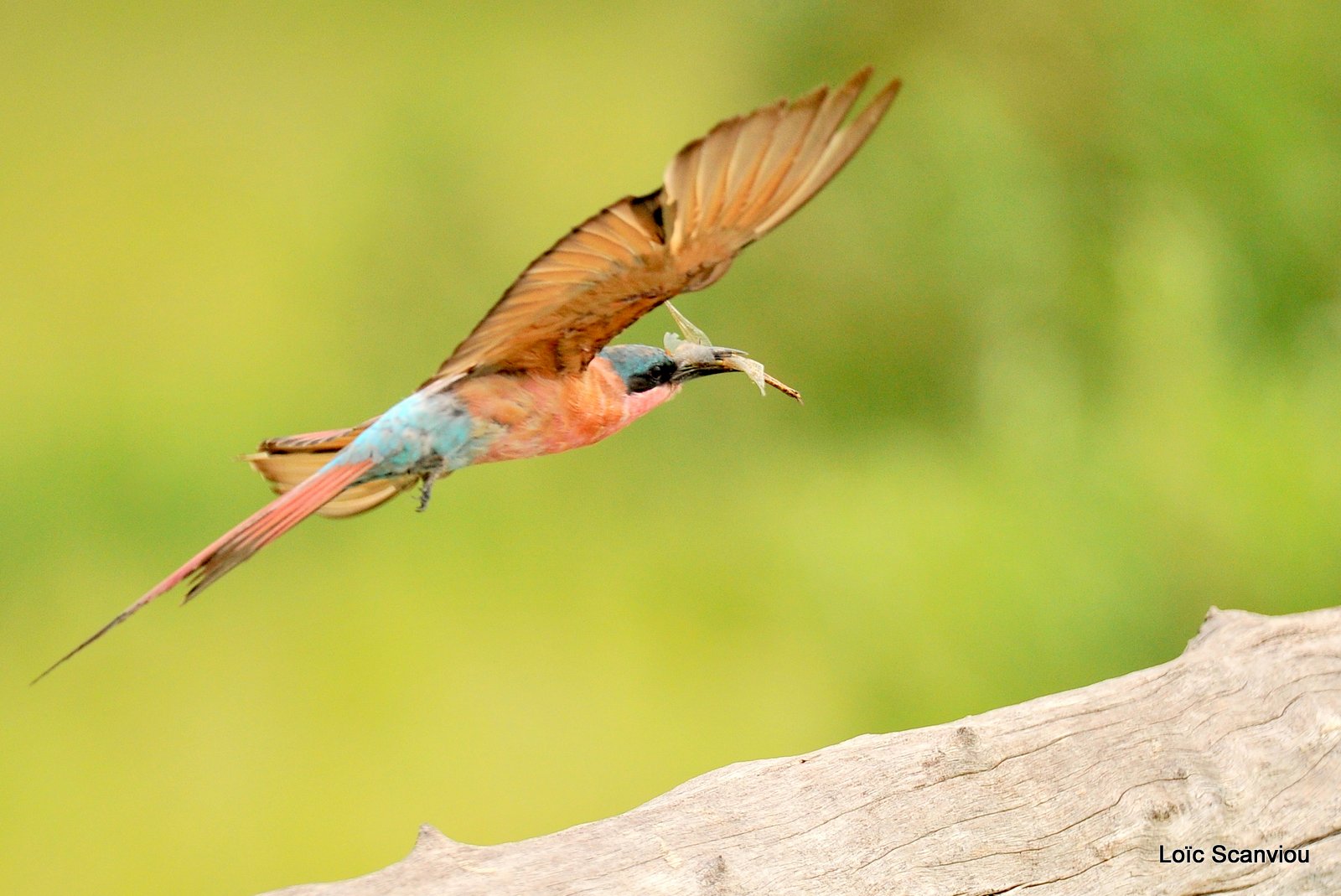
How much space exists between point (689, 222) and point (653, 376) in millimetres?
143

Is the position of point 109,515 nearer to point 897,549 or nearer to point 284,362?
point 284,362

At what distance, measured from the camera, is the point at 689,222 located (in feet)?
2.02

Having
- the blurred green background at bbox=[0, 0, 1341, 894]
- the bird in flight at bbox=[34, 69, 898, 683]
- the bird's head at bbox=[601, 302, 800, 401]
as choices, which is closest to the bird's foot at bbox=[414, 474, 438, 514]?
the bird in flight at bbox=[34, 69, 898, 683]

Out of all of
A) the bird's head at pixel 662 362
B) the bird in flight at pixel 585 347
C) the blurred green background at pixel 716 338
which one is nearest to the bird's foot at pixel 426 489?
the bird in flight at pixel 585 347

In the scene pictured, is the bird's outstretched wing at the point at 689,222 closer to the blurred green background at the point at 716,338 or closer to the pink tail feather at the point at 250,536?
the pink tail feather at the point at 250,536

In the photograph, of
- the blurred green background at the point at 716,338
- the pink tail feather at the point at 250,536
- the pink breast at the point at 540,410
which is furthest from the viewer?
the blurred green background at the point at 716,338

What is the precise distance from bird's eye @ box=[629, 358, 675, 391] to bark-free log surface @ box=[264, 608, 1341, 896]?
0.24 m

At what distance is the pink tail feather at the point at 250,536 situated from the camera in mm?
587

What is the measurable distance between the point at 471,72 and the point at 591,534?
632mm

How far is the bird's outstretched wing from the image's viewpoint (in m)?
0.60

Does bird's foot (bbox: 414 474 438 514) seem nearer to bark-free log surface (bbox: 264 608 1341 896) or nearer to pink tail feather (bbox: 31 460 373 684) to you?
pink tail feather (bbox: 31 460 373 684)

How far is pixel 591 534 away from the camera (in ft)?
5.52

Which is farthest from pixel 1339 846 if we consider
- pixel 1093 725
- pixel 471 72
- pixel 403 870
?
pixel 471 72

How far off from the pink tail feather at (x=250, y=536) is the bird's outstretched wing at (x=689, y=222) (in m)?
0.09
